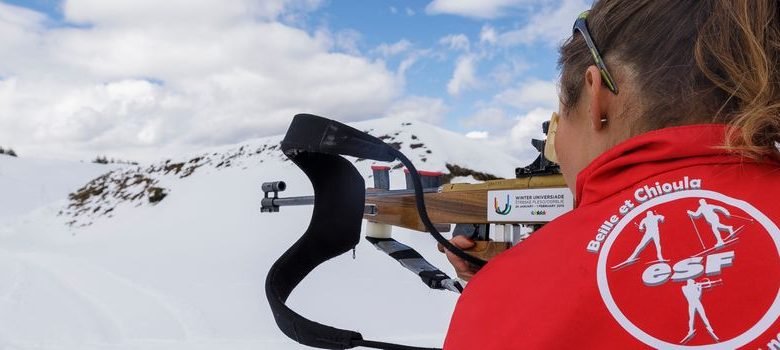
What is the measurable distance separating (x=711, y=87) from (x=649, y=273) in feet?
0.93

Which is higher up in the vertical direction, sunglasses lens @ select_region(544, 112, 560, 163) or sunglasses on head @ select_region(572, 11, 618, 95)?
sunglasses on head @ select_region(572, 11, 618, 95)

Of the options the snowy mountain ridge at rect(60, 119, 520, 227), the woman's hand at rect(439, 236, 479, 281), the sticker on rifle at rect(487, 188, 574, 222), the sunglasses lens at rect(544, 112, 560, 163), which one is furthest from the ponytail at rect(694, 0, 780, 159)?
the snowy mountain ridge at rect(60, 119, 520, 227)

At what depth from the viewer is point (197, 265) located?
9016mm

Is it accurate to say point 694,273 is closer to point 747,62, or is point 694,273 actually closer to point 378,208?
point 747,62

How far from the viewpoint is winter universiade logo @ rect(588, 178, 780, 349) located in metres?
0.72

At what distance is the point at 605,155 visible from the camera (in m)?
0.85

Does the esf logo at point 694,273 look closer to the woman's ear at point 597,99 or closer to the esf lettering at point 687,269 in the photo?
the esf lettering at point 687,269

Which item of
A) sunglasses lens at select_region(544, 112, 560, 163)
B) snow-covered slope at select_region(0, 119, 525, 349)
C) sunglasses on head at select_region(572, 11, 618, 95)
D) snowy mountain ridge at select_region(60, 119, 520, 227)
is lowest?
snow-covered slope at select_region(0, 119, 525, 349)

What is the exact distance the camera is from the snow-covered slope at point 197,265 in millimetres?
5688

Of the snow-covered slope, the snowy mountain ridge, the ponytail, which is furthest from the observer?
the snowy mountain ridge

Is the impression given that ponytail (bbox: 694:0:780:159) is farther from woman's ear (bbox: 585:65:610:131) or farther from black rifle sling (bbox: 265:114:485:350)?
black rifle sling (bbox: 265:114:485:350)

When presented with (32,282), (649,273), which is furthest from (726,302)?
(32,282)

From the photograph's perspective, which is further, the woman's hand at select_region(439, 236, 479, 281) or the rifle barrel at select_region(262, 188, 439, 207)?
the rifle barrel at select_region(262, 188, 439, 207)

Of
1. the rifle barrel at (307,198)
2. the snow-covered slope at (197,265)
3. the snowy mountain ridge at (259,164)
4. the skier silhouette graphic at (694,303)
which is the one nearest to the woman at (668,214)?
the skier silhouette graphic at (694,303)
